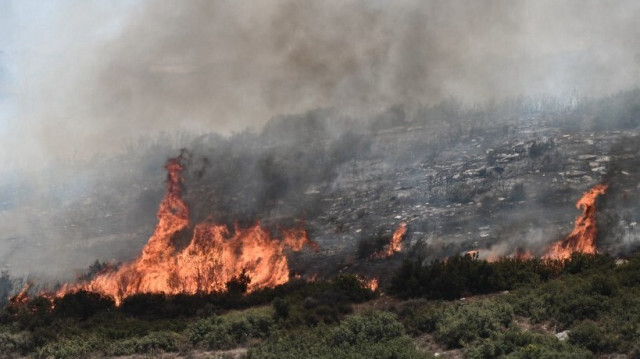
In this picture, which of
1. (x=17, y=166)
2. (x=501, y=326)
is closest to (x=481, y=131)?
(x=501, y=326)

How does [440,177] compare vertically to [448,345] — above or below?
above

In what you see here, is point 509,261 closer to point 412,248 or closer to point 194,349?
point 412,248

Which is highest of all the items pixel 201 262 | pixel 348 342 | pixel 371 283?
pixel 201 262

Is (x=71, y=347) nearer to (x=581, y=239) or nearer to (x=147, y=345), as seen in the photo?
(x=147, y=345)

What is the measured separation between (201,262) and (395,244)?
8127mm

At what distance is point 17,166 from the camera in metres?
45.8

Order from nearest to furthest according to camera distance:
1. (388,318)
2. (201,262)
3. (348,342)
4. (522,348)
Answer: (522,348)
(348,342)
(388,318)
(201,262)

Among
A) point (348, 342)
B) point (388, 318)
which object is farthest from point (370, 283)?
point (348, 342)

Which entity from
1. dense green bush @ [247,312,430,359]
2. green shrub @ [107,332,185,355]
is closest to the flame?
dense green bush @ [247,312,430,359]

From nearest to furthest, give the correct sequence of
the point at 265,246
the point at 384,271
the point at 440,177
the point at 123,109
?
the point at 384,271 → the point at 265,246 → the point at 440,177 → the point at 123,109

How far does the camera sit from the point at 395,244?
29.7 meters

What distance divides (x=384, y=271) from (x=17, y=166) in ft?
95.0

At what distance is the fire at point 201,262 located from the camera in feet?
93.9

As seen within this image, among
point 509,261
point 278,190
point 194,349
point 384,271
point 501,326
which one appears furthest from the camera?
point 278,190
